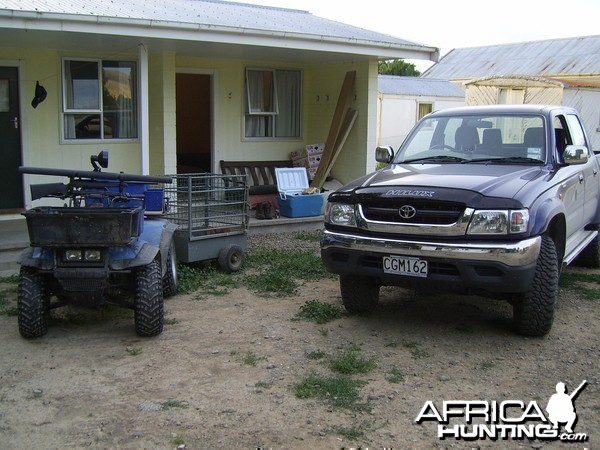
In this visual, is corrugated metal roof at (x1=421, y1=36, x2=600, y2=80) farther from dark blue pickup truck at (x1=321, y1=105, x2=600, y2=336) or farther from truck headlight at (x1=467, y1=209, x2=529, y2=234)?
truck headlight at (x1=467, y1=209, x2=529, y2=234)

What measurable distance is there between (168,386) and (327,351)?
4.49 ft

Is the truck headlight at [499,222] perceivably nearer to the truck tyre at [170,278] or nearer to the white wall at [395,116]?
the truck tyre at [170,278]

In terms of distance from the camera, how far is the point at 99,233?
5.49 metres

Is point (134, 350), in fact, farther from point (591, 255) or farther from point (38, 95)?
point (38, 95)

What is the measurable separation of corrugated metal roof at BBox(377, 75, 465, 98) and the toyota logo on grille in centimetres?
2273

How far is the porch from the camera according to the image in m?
8.05

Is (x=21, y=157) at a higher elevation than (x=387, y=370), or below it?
higher

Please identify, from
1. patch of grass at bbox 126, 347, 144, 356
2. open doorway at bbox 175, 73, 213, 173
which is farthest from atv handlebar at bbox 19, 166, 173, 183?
open doorway at bbox 175, 73, 213, 173

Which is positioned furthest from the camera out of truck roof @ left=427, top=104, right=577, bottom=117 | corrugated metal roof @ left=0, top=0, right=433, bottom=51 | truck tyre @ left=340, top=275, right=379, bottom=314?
corrugated metal roof @ left=0, top=0, right=433, bottom=51

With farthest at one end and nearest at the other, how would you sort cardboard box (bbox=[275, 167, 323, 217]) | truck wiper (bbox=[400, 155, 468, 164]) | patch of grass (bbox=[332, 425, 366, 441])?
cardboard box (bbox=[275, 167, 323, 217]), truck wiper (bbox=[400, 155, 468, 164]), patch of grass (bbox=[332, 425, 366, 441])

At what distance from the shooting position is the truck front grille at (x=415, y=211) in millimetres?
5359

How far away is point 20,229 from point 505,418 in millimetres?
7082

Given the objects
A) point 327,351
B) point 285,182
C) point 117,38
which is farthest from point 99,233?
point 285,182

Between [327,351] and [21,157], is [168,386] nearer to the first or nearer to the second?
[327,351]
